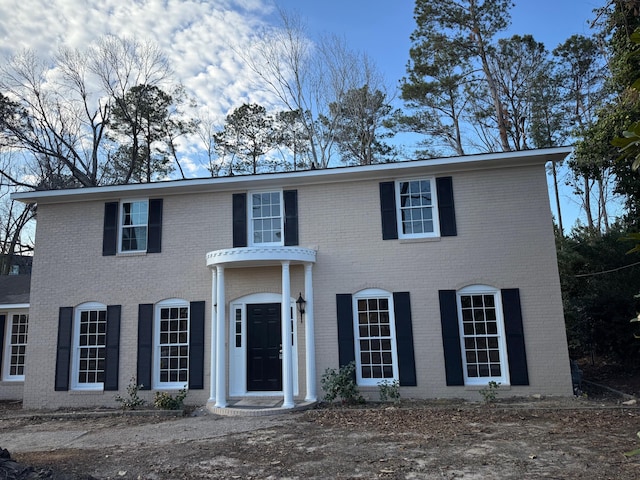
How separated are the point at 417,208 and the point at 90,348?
881cm

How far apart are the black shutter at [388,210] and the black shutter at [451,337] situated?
1.78 m

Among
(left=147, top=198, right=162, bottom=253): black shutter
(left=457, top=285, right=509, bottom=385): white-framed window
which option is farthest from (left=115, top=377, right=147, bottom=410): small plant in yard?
(left=457, top=285, right=509, bottom=385): white-framed window

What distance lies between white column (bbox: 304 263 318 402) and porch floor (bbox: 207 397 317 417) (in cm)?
32

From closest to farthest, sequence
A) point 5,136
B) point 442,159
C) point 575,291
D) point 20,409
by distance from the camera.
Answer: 1. point 442,159
2. point 20,409
3. point 575,291
4. point 5,136

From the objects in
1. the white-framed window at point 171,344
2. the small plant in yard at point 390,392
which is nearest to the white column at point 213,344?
the white-framed window at point 171,344

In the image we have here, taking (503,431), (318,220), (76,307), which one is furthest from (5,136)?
(503,431)

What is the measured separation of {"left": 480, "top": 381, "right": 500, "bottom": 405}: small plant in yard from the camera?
961 centimetres

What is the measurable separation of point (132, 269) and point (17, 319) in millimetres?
4956

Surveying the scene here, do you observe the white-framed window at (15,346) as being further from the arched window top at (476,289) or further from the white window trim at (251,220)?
the arched window top at (476,289)

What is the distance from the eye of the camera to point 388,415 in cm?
884

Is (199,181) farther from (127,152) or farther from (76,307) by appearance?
(127,152)

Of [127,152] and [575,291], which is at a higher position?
[127,152]

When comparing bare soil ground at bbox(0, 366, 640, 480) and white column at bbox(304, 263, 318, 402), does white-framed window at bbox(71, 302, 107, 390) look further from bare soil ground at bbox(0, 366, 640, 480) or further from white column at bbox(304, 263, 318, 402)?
white column at bbox(304, 263, 318, 402)

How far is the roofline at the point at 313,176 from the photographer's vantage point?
10505 millimetres
